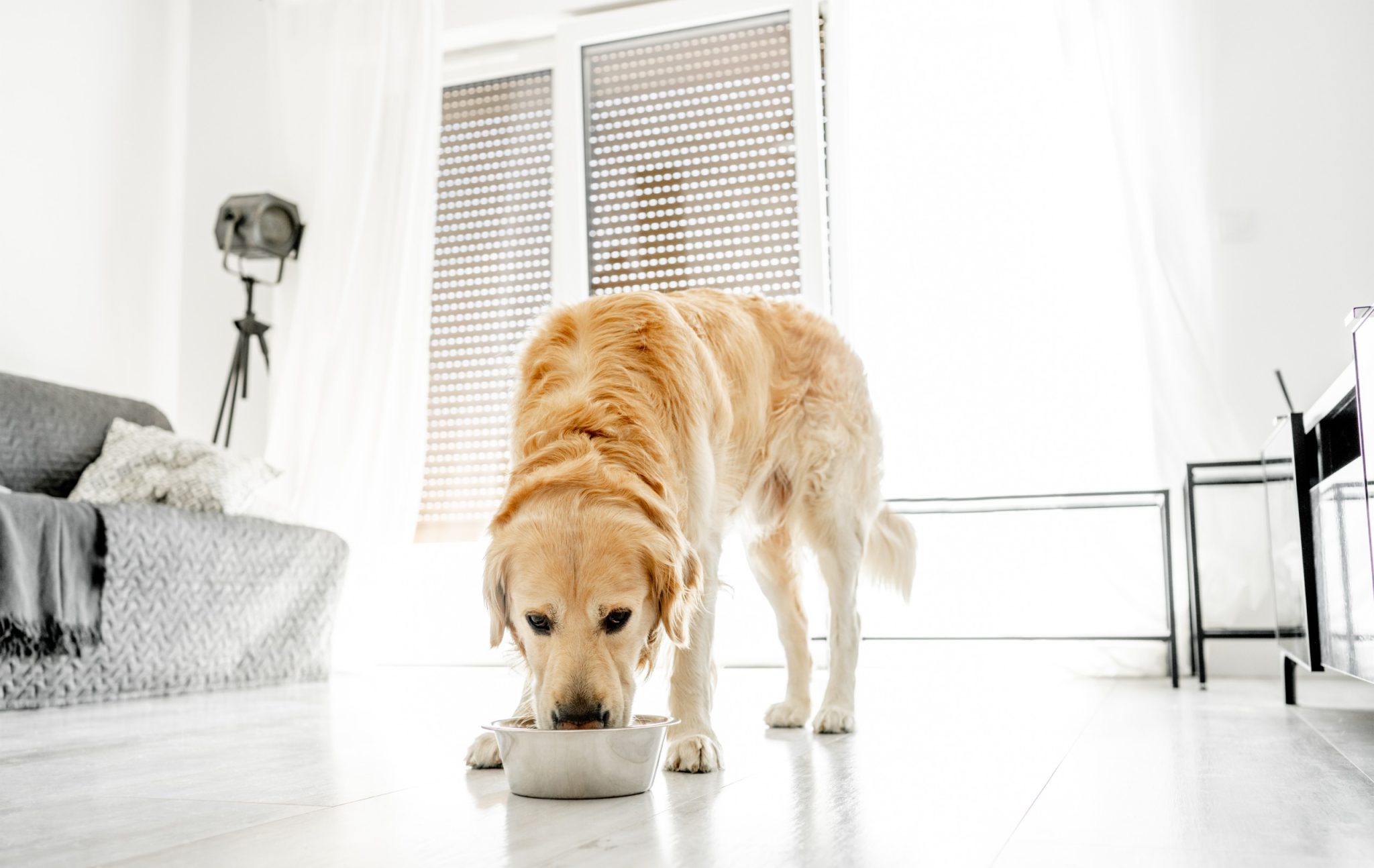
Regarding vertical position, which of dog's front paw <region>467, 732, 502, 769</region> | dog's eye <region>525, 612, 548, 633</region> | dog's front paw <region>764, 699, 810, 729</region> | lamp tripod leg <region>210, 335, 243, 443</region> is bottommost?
dog's front paw <region>764, 699, 810, 729</region>

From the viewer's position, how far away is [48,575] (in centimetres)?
288

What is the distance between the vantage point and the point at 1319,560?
217 cm

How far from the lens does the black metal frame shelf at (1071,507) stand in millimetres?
3346

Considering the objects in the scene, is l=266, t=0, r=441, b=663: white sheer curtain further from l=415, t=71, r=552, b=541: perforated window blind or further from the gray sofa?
the gray sofa

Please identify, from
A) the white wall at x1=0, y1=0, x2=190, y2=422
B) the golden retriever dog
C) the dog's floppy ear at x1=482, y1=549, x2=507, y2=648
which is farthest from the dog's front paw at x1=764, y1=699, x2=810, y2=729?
the white wall at x1=0, y1=0, x2=190, y2=422

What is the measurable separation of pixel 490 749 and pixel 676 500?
1.60 feet

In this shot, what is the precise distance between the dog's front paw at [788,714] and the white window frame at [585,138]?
7.32 ft

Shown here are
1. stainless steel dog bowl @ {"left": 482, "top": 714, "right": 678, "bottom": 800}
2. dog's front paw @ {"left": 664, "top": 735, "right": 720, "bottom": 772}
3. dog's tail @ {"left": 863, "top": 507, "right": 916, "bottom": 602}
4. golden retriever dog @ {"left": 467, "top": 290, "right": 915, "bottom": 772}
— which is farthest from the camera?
dog's tail @ {"left": 863, "top": 507, "right": 916, "bottom": 602}

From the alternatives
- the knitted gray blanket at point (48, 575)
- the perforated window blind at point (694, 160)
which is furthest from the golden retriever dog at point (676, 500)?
the perforated window blind at point (694, 160)

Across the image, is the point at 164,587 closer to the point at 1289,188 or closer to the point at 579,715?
the point at 579,715

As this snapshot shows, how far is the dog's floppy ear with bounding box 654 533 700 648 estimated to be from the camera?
159cm

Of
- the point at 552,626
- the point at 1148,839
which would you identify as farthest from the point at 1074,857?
the point at 552,626

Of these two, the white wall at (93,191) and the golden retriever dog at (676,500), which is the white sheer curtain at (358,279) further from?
the golden retriever dog at (676,500)

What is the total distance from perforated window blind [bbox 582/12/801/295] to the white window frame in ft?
0.19
